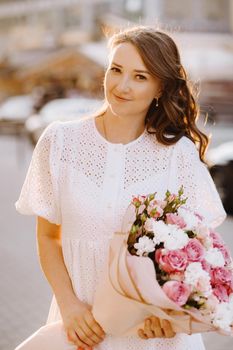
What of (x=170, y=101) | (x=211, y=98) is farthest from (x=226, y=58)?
(x=170, y=101)

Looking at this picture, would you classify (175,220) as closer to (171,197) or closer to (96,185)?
(171,197)

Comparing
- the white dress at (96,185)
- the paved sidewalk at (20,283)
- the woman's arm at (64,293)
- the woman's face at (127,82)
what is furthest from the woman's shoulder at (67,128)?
the paved sidewalk at (20,283)

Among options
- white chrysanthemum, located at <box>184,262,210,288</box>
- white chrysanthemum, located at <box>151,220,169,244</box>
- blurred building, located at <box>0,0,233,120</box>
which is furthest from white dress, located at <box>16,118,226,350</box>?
blurred building, located at <box>0,0,233,120</box>

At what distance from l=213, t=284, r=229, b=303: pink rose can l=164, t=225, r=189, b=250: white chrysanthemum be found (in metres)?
0.15

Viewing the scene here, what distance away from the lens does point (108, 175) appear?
2.35 metres

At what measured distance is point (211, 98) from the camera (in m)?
29.3

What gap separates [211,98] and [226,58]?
171cm

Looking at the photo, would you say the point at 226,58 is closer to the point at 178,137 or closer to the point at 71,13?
the point at 71,13

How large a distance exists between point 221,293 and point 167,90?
0.72m

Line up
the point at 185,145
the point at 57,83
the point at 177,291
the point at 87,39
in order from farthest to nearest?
the point at 87,39, the point at 57,83, the point at 185,145, the point at 177,291

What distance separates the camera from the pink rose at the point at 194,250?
205cm

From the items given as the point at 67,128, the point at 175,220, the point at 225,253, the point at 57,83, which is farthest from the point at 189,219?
the point at 57,83

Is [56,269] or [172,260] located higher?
[172,260]

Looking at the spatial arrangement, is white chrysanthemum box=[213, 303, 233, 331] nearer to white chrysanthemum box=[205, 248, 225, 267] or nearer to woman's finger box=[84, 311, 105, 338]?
white chrysanthemum box=[205, 248, 225, 267]
